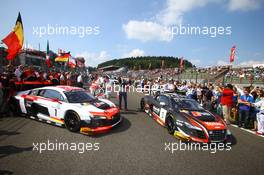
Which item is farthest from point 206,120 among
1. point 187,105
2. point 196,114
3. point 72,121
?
point 72,121

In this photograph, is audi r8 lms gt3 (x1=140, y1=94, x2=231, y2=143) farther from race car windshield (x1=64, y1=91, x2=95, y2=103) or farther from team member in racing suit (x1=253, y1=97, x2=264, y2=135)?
race car windshield (x1=64, y1=91, x2=95, y2=103)

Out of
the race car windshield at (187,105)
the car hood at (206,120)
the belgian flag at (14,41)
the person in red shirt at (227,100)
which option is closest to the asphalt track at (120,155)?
the car hood at (206,120)

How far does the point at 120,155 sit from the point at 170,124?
7.79 feet

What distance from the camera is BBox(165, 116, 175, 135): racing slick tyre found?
19.2 ft

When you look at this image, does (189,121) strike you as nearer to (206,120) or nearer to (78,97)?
(206,120)

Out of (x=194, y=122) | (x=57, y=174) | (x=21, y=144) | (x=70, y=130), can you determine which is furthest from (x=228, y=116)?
(x=21, y=144)

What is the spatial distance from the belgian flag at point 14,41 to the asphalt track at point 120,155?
4.74 metres

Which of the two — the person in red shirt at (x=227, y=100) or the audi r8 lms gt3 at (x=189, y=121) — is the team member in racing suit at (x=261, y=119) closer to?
the person in red shirt at (x=227, y=100)

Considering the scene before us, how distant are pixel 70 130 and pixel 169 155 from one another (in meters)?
A: 3.16

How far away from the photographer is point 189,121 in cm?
534

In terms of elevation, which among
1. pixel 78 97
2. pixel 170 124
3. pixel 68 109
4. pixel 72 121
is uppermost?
pixel 78 97

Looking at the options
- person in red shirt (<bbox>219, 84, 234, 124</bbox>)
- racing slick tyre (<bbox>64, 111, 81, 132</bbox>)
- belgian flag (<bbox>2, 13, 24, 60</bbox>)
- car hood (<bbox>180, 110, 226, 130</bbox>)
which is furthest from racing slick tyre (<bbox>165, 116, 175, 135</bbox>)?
belgian flag (<bbox>2, 13, 24, 60</bbox>)

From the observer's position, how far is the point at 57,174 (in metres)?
3.44

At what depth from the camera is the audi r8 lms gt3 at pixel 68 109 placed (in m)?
5.46
